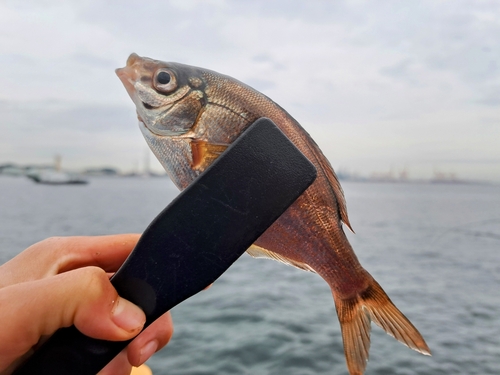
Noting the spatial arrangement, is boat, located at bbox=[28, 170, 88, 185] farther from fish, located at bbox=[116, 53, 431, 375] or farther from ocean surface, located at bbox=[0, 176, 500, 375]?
fish, located at bbox=[116, 53, 431, 375]

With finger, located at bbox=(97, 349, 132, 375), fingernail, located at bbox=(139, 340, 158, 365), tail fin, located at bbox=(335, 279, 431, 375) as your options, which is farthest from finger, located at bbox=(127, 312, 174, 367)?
tail fin, located at bbox=(335, 279, 431, 375)

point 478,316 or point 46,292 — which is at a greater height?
point 46,292

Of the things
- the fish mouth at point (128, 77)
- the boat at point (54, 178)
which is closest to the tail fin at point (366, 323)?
the fish mouth at point (128, 77)

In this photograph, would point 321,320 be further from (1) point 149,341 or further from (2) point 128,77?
(2) point 128,77

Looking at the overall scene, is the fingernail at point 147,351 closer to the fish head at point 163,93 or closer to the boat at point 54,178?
the fish head at point 163,93

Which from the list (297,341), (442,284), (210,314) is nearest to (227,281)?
(210,314)

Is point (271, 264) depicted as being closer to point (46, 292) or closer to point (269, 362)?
point (269, 362)
